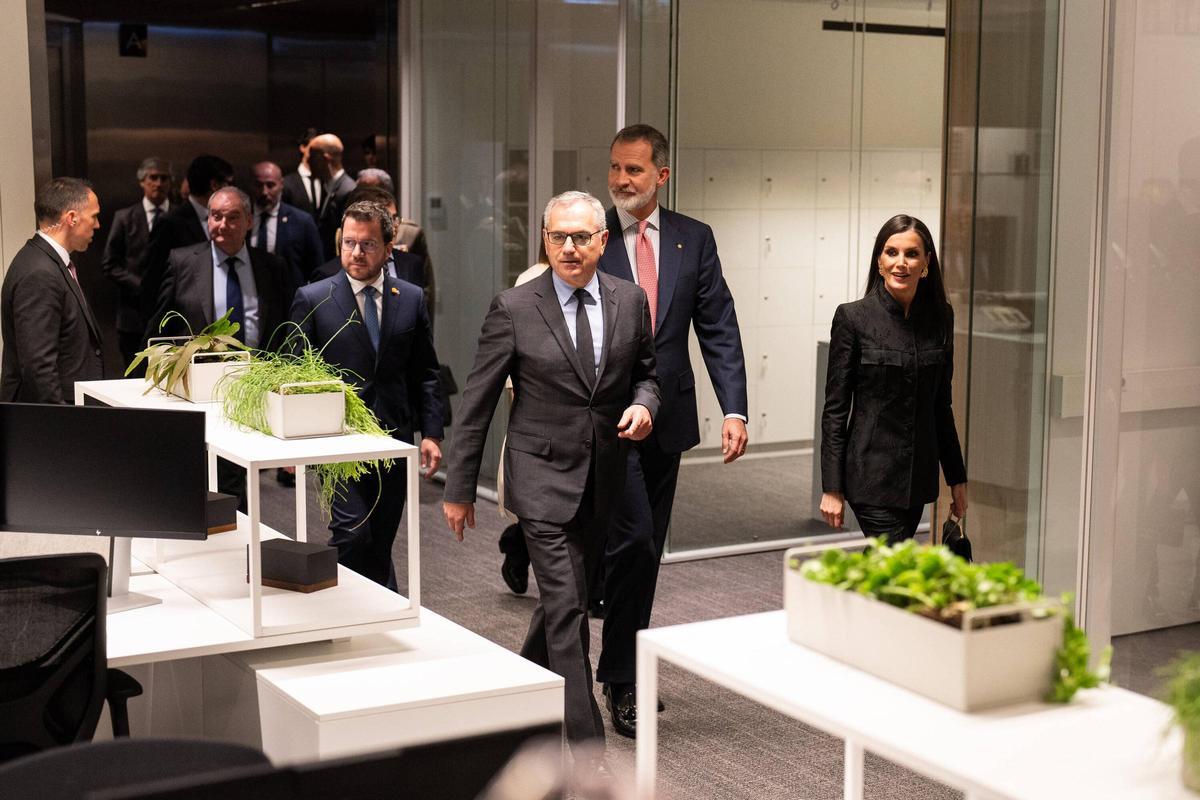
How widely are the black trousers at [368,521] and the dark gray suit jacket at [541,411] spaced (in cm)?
91

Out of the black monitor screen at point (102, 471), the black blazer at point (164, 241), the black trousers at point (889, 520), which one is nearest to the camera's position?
the black monitor screen at point (102, 471)

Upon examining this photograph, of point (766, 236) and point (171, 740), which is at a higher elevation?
point (766, 236)

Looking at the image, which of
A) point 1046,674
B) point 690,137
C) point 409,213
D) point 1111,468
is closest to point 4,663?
point 1046,674

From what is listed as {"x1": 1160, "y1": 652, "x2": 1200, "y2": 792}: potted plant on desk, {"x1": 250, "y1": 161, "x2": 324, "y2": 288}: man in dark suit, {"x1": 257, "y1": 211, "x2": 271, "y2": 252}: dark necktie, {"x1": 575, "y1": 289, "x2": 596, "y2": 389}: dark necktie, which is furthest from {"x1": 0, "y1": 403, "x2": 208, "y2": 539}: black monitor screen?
{"x1": 257, "y1": 211, "x2": 271, "y2": 252}: dark necktie

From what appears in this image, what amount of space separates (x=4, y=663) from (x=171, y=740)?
132 centimetres

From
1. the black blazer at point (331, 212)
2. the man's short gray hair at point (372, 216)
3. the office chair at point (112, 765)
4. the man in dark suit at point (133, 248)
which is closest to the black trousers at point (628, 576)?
the man's short gray hair at point (372, 216)

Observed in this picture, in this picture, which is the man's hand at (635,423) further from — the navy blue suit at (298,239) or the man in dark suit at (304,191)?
the man in dark suit at (304,191)

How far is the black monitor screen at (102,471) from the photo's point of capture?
376cm

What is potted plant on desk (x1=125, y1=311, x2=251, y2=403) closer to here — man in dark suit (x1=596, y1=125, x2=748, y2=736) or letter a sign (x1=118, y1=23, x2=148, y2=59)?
man in dark suit (x1=596, y1=125, x2=748, y2=736)

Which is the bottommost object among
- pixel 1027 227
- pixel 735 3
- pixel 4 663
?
pixel 4 663

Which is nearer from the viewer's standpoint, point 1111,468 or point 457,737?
point 457,737

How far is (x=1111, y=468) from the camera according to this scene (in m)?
4.47

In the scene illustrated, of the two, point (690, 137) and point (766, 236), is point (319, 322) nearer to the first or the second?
point (690, 137)

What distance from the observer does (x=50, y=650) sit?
10.6 feet
